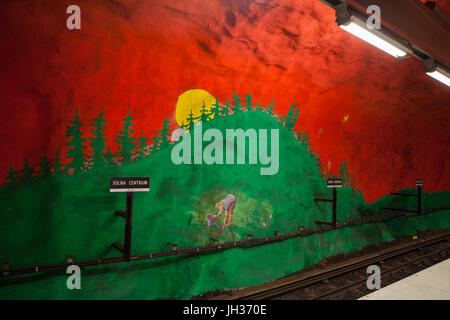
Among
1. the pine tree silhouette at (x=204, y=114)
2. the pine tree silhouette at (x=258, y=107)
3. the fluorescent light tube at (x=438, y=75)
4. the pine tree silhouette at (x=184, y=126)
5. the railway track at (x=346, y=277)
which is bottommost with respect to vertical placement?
the railway track at (x=346, y=277)

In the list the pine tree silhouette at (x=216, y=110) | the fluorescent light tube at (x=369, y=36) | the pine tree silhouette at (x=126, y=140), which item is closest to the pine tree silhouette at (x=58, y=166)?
the pine tree silhouette at (x=126, y=140)

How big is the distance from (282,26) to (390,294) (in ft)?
12.8

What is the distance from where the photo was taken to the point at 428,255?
6000 millimetres

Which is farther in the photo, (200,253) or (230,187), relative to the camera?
(230,187)

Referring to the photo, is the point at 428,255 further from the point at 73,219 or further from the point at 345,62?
the point at 73,219

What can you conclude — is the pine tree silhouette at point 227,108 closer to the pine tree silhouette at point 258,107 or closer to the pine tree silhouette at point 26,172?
the pine tree silhouette at point 258,107

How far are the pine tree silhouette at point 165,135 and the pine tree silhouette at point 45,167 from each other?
117 cm

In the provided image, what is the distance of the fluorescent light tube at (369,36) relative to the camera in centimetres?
242

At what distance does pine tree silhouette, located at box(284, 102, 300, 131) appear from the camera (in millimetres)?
4758

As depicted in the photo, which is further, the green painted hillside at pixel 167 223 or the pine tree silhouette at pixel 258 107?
the pine tree silhouette at pixel 258 107

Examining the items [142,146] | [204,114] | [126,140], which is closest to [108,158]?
[126,140]

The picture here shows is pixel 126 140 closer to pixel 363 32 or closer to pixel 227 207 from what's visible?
pixel 227 207

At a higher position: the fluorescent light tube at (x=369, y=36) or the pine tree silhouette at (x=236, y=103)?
the fluorescent light tube at (x=369, y=36)

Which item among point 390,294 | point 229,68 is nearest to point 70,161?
point 229,68
